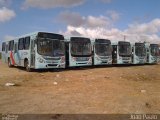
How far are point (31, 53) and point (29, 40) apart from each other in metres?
1.07

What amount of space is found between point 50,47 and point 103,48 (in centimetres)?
670

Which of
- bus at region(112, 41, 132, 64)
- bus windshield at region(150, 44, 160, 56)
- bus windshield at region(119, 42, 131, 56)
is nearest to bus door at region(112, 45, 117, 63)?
bus at region(112, 41, 132, 64)

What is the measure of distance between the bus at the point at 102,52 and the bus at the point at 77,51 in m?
1.60

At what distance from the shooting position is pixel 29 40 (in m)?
19.4

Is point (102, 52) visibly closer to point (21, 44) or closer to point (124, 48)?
point (124, 48)

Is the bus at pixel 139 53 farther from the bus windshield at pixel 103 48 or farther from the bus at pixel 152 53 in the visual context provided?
the bus windshield at pixel 103 48

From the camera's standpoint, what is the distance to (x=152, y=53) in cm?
2958

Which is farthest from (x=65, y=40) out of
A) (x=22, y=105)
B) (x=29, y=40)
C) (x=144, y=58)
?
(x=22, y=105)

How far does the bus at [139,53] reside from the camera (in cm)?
2746

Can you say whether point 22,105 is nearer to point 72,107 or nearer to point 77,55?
point 72,107

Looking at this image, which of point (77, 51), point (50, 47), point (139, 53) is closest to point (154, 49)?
point (139, 53)

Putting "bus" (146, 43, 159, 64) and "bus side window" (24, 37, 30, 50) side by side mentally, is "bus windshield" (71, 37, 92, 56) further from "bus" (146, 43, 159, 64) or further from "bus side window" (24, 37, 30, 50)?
"bus" (146, 43, 159, 64)

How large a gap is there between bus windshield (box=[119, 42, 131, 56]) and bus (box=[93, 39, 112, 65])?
1910 millimetres

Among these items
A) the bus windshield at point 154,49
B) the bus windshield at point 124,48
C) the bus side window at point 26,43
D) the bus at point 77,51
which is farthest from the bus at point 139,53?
the bus side window at point 26,43
